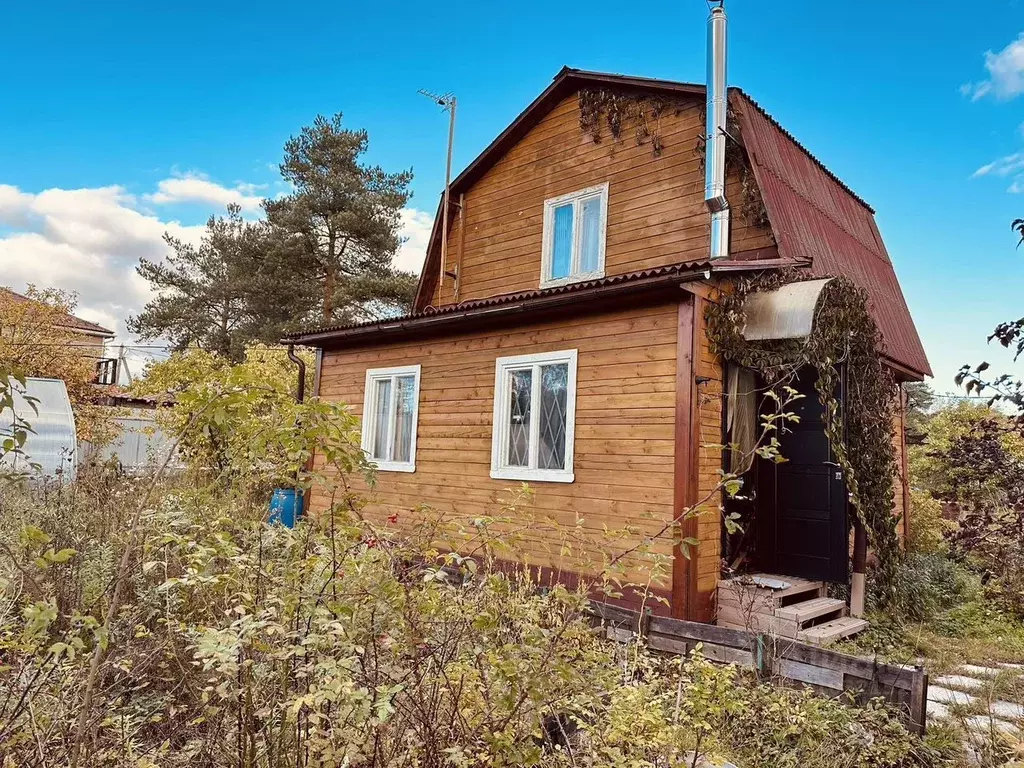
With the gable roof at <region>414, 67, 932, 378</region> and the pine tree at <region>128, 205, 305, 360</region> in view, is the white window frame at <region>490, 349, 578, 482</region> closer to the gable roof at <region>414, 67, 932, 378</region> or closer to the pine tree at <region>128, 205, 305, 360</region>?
the gable roof at <region>414, 67, 932, 378</region>

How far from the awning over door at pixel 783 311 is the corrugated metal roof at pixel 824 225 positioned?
3.58ft

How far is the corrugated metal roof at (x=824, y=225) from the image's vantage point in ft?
25.9

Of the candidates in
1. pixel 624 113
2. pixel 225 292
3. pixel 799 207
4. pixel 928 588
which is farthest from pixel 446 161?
pixel 225 292

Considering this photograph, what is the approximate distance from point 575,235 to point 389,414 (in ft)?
12.9

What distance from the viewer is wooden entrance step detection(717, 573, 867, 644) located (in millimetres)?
5707

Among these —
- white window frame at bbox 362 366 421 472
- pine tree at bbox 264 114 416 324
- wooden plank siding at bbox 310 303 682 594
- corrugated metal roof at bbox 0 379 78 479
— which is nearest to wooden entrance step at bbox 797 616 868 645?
wooden plank siding at bbox 310 303 682 594

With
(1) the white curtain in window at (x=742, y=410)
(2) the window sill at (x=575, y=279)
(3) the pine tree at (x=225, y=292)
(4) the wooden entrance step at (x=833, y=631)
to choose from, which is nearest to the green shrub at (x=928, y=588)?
(4) the wooden entrance step at (x=833, y=631)

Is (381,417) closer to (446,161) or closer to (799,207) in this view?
(446,161)

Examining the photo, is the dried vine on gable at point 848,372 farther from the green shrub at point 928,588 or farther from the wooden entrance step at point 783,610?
the wooden entrance step at point 783,610

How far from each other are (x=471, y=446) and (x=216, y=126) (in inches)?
432

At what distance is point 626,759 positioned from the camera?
102 inches

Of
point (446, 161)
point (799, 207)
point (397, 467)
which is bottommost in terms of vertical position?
point (397, 467)

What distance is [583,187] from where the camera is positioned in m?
9.84

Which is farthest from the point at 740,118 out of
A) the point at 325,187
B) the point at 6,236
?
the point at 6,236
